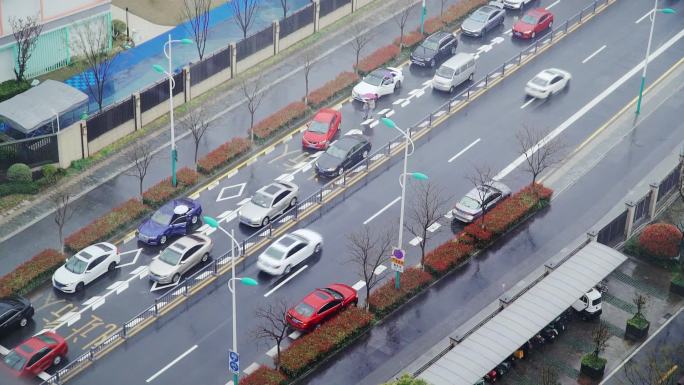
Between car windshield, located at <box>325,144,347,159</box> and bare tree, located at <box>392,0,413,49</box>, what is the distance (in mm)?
15131

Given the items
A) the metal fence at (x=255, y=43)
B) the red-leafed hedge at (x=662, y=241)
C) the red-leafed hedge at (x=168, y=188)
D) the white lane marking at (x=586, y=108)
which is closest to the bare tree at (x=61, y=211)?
the red-leafed hedge at (x=168, y=188)

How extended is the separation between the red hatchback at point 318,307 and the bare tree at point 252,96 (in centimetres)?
1731

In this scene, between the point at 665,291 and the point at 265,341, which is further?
the point at 665,291

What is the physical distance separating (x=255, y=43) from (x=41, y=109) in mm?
16811

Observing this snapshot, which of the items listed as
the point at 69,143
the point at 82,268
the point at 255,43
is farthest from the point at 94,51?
the point at 82,268

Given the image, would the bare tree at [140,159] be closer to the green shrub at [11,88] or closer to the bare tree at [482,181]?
the green shrub at [11,88]

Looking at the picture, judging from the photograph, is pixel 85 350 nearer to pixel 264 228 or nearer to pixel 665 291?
pixel 264 228

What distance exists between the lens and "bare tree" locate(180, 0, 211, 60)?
85.7m

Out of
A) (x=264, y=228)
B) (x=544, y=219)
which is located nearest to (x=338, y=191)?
(x=264, y=228)

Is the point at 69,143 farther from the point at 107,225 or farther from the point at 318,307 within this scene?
the point at 318,307

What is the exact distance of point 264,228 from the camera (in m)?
69.8

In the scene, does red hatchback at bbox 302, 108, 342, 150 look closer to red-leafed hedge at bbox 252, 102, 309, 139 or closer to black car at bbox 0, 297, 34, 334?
red-leafed hedge at bbox 252, 102, 309, 139

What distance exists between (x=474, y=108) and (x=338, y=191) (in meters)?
13.4

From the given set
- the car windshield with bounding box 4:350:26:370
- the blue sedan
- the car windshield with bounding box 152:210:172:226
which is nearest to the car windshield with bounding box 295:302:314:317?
the blue sedan
